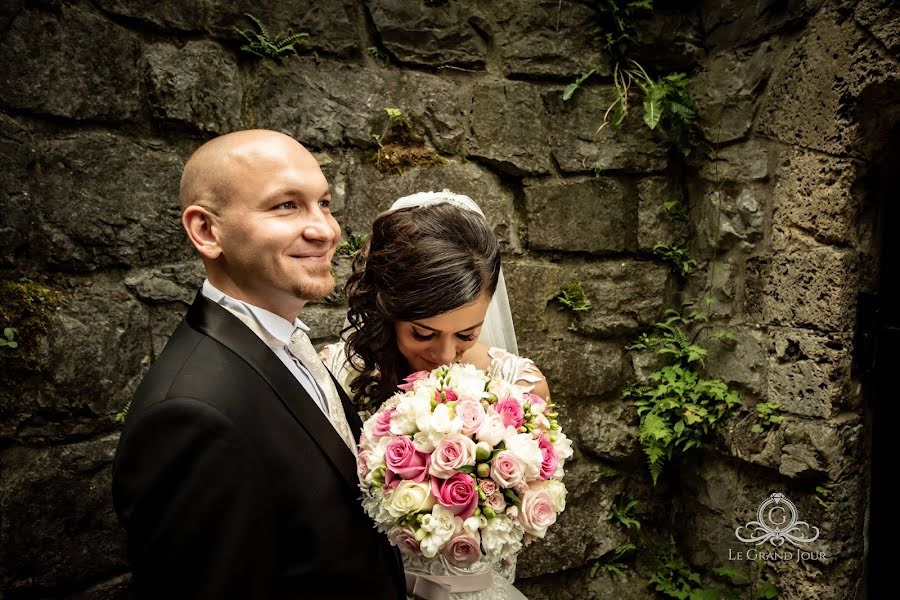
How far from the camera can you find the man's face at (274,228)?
156 centimetres

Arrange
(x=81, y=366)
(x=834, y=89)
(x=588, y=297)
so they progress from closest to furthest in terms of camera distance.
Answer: (x=81, y=366), (x=834, y=89), (x=588, y=297)

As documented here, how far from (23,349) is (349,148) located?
1.56 meters

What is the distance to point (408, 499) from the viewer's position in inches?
57.4

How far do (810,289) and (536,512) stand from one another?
76.3 inches

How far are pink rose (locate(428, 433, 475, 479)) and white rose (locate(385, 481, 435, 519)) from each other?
0.05m

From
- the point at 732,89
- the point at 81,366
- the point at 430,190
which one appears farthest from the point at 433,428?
the point at 732,89

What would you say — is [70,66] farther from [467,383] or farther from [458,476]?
[458,476]

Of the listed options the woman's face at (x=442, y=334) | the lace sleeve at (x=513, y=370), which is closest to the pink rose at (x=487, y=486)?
the woman's face at (x=442, y=334)

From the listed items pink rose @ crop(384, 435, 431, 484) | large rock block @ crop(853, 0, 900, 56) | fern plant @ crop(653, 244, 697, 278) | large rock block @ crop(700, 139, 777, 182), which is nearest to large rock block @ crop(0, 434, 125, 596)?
pink rose @ crop(384, 435, 431, 484)

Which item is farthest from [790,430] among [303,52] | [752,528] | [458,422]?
[303,52]

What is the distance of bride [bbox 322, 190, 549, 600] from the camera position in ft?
6.45

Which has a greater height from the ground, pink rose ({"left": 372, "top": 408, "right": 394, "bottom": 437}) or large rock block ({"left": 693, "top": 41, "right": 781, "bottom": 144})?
large rock block ({"left": 693, "top": 41, "right": 781, "bottom": 144})

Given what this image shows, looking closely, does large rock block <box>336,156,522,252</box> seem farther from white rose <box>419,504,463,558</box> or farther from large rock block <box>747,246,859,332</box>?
white rose <box>419,504,463,558</box>

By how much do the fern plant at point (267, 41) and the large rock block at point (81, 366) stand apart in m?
1.16
